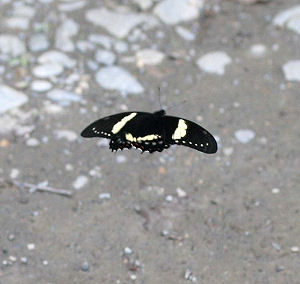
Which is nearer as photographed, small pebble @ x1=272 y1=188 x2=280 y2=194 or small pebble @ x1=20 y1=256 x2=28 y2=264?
small pebble @ x1=20 y1=256 x2=28 y2=264

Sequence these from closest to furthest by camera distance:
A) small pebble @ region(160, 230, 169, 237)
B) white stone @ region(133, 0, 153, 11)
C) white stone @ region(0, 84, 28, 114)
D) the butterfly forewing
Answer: the butterfly forewing → small pebble @ region(160, 230, 169, 237) → white stone @ region(0, 84, 28, 114) → white stone @ region(133, 0, 153, 11)

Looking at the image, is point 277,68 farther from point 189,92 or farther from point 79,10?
point 79,10

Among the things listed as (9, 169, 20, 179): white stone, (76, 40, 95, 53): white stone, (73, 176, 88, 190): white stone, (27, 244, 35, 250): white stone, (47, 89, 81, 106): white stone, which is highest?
(76, 40, 95, 53): white stone

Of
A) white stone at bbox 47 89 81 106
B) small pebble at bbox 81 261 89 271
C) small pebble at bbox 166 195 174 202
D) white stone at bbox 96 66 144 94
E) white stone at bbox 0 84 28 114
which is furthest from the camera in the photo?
white stone at bbox 96 66 144 94

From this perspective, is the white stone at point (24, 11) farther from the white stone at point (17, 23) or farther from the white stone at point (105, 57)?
the white stone at point (105, 57)

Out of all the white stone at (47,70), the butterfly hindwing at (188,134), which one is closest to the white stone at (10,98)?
the white stone at (47,70)

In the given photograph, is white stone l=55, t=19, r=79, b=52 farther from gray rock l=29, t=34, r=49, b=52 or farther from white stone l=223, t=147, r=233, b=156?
white stone l=223, t=147, r=233, b=156

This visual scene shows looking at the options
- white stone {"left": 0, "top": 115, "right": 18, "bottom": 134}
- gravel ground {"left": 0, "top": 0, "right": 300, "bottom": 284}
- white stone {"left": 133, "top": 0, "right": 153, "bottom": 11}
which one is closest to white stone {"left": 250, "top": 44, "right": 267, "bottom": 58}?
gravel ground {"left": 0, "top": 0, "right": 300, "bottom": 284}
